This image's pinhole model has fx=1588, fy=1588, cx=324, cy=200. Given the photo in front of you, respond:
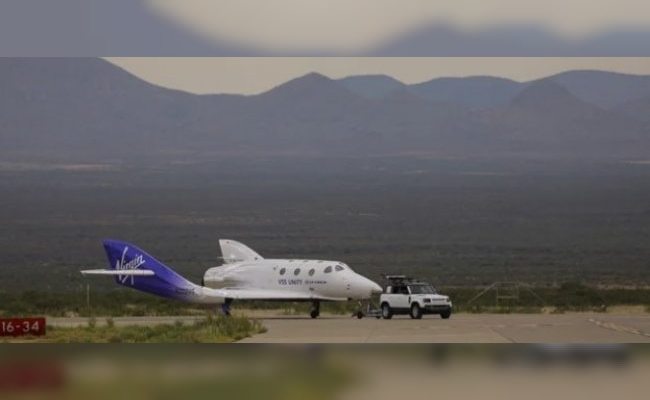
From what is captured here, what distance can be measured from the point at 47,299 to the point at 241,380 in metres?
49.1

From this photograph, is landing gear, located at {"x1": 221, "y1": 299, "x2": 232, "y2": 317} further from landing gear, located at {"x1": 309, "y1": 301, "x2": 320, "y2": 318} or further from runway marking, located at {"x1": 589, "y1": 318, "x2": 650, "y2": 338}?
runway marking, located at {"x1": 589, "y1": 318, "x2": 650, "y2": 338}

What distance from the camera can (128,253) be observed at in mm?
65938

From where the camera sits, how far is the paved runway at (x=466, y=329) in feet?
138

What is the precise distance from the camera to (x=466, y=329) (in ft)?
158

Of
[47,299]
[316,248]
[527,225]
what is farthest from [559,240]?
[47,299]

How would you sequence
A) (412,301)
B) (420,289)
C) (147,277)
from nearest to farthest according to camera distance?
(412,301), (420,289), (147,277)

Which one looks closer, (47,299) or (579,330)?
(579,330)

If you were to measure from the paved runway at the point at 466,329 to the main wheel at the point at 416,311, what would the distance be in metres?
0.35

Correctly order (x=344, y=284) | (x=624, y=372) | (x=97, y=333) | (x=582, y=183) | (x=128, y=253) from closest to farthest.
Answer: (x=624, y=372), (x=97, y=333), (x=344, y=284), (x=128, y=253), (x=582, y=183)

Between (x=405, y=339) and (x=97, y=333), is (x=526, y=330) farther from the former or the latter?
(x=97, y=333)

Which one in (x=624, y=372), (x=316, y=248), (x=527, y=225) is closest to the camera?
(x=624, y=372)

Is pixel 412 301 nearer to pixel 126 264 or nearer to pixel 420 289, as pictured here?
pixel 420 289

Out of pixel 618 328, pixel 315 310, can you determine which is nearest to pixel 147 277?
pixel 315 310

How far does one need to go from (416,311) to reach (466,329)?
10510 mm
